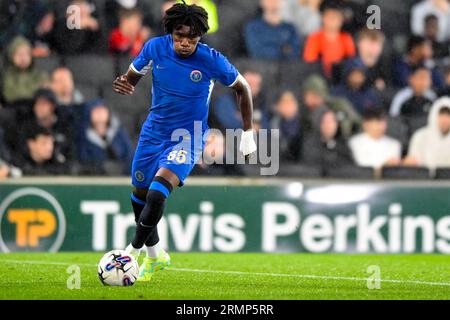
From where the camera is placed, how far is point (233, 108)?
12719mm

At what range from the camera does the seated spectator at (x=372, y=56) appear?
44.2 ft

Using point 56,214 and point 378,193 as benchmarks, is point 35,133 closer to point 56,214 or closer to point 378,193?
point 56,214

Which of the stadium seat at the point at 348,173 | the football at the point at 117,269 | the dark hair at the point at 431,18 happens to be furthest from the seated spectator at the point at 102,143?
the dark hair at the point at 431,18

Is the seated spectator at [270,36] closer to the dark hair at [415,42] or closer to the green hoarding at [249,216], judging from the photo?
the dark hair at [415,42]

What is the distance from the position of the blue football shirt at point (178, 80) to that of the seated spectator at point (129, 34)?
4355 mm

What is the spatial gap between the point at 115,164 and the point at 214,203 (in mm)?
1168

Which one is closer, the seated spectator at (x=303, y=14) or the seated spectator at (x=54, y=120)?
the seated spectator at (x=54, y=120)

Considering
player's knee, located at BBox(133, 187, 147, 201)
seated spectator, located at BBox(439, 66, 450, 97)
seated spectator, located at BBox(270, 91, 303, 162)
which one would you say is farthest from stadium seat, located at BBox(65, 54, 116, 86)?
player's knee, located at BBox(133, 187, 147, 201)

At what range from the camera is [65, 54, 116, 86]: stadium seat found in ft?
42.9

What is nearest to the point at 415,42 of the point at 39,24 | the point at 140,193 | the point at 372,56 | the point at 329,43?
the point at 372,56

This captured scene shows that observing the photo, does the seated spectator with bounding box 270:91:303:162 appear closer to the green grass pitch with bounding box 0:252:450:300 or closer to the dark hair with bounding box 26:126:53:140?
the green grass pitch with bounding box 0:252:450:300

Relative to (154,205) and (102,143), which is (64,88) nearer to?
(102,143)

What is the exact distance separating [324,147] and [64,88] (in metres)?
2.99

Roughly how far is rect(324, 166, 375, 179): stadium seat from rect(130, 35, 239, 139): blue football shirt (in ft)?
13.2
